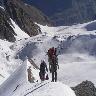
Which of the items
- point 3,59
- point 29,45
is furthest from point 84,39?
point 3,59

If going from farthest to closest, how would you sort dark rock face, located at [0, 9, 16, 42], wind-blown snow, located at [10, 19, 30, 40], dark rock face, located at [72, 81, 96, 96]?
wind-blown snow, located at [10, 19, 30, 40] → dark rock face, located at [0, 9, 16, 42] → dark rock face, located at [72, 81, 96, 96]

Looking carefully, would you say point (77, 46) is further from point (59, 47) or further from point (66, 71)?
point (66, 71)

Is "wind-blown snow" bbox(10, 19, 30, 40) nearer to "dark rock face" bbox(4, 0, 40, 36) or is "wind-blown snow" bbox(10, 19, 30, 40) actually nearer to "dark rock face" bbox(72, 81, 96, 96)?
"dark rock face" bbox(4, 0, 40, 36)

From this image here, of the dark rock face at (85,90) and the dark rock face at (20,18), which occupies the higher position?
the dark rock face at (20,18)

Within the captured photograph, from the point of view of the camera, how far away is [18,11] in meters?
91.4

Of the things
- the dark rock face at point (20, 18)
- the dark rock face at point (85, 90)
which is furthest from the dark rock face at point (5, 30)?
the dark rock face at point (85, 90)

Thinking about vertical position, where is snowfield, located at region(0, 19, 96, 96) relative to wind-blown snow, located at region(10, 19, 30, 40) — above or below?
below

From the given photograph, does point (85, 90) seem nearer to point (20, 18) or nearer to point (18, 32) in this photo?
point (18, 32)

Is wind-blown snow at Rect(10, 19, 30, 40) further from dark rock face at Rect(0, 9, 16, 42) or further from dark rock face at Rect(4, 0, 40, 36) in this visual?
dark rock face at Rect(4, 0, 40, 36)

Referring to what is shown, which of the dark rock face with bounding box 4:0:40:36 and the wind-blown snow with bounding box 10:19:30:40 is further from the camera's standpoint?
the dark rock face with bounding box 4:0:40:36

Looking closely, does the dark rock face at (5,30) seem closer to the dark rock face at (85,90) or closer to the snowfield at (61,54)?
the snowfield at (61,54)

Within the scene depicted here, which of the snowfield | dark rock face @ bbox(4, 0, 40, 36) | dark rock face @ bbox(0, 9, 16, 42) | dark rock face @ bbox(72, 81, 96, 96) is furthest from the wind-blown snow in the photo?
dark rock face @ bbox(72, 81, 96, 96)

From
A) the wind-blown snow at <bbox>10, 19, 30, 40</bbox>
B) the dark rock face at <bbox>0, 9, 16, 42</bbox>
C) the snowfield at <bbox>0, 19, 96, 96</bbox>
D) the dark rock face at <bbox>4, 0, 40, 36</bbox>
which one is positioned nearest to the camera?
the snowfield at <bbox>0, 19, 96, 96</bbox>

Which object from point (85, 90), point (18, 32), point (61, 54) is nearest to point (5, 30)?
point (18, 32)
